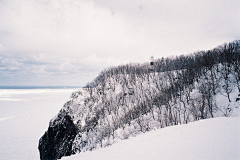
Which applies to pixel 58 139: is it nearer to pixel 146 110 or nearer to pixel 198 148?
pixel 146 110

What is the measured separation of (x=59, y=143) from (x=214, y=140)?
4412cm

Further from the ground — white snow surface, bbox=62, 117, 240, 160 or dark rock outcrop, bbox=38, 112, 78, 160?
white snow surface, bbox=62, 117, 240, 160

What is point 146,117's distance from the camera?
4250cm

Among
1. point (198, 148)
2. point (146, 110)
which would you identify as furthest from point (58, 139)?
point (198, 148)

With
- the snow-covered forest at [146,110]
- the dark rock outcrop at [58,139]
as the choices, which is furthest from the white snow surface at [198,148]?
the dark rock outcrop at [58,139]

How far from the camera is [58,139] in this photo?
40.6 metres

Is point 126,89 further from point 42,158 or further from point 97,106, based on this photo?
point 42,158

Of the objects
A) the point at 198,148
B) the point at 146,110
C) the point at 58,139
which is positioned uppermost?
the point at 198,148

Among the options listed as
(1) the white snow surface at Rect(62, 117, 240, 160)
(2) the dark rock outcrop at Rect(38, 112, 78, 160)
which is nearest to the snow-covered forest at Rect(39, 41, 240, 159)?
(2) the dark rock outcrop at Rect(38, 112, 78, 160)

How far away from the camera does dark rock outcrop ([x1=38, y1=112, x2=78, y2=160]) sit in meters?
38.5

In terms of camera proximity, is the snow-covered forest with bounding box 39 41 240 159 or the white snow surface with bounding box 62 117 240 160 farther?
the snow-covered forest with bounding box 39 41 240 159

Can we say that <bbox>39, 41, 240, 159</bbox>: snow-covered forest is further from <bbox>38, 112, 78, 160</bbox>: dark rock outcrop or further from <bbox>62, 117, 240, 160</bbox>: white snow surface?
<bbox>62, 117, 240, 160</bbox>: white snow surface

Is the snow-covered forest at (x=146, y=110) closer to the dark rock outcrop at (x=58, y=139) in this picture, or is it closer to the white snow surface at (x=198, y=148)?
the dark rock outcrop at (x=58, y=139)

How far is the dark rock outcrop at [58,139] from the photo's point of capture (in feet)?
126
